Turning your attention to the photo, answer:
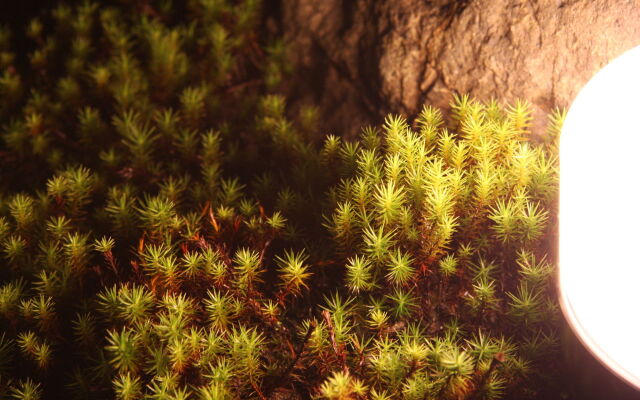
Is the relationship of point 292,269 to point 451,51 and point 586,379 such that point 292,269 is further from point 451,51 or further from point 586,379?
point 451,51

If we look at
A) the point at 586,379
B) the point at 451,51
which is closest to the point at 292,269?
the point at 586,379

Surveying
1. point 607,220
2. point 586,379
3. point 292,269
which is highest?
point 607,220

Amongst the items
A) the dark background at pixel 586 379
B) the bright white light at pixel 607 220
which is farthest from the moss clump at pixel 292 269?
the bright white light at pixel 607 220

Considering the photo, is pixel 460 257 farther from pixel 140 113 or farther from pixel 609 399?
pixel 140 113

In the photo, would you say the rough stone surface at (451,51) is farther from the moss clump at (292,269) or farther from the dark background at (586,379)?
the dark background at (586,379)

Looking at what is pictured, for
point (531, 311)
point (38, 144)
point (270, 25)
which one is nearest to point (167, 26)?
point (270, 25)

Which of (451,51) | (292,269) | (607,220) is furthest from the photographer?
(451,51)
